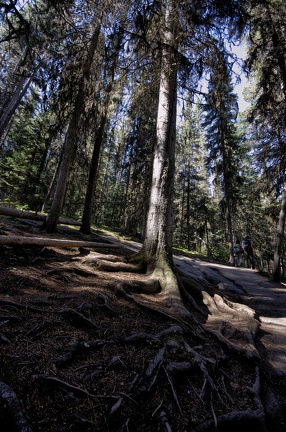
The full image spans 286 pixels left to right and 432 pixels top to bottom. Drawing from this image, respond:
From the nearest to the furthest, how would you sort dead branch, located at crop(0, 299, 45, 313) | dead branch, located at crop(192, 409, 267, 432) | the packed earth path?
dead branch, located at crop(192, 409, 267, 432), dead branch, located at crop(0, 299, 45, 313), the packed earth path

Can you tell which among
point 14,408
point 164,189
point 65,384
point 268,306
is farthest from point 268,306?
point 14,408

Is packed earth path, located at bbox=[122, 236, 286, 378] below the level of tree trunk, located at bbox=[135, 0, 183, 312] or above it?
below

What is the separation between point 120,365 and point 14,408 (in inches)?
43.4

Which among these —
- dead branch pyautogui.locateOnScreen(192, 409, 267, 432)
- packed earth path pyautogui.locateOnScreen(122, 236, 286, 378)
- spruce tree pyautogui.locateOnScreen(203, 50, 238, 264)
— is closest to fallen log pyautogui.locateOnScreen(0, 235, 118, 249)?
packed earth path pyautogui.locateOnScreen(122, 236, 286, 378)

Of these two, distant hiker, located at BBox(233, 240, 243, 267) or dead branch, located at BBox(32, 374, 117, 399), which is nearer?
dead branch, located at BBox(32, 374, 117, 399)

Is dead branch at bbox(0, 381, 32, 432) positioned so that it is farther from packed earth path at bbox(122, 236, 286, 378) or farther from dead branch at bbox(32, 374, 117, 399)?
packed earth path at bbox(122, 236, 286, 378)

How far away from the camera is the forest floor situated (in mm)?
1861

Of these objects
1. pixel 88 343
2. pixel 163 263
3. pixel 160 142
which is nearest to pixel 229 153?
pixel 160 142

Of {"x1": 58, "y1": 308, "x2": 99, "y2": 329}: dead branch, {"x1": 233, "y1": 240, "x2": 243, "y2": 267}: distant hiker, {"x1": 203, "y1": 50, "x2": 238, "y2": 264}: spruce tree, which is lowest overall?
{"x1": 58, "y1": 308, "x2": 99, "y2": 329}: dead branch

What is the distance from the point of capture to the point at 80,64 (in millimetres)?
9383

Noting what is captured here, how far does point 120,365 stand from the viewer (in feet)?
8.05

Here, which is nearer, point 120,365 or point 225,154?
point 120,365

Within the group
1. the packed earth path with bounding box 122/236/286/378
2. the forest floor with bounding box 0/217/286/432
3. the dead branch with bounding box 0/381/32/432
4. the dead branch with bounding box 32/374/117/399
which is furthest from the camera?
the packed earth path with bounding box 122/236/286/378

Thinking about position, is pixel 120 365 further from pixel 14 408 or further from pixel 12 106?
pixel 12 106
